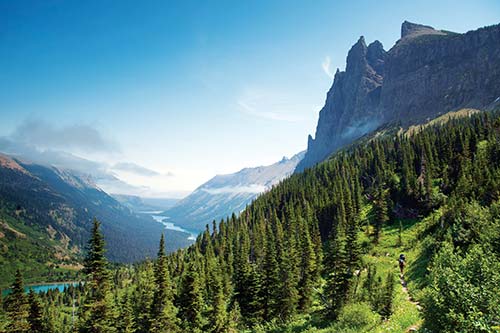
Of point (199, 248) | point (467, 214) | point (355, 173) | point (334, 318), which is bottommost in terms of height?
point (199, 248)

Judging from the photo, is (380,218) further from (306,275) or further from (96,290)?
(96,290)

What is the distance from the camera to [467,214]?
48219 millimetres

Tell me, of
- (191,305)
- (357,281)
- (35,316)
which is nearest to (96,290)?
(191,305)

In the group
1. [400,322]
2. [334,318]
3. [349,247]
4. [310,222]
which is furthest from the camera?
[310,222]

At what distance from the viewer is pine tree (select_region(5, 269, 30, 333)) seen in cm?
4306

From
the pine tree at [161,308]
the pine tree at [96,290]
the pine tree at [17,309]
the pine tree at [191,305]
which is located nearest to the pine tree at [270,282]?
the pine tree at [191,305]

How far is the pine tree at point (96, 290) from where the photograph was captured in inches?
1486

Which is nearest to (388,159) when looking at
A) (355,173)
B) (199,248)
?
(355,173)

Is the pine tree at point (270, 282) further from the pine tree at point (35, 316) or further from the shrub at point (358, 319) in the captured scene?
the pine tree at point (35, 316)

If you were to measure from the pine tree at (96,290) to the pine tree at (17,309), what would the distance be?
39.3 feet

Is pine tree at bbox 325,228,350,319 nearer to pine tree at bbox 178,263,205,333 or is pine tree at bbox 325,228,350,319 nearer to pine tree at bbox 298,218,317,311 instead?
pine tree at bbox 298,218,317,311

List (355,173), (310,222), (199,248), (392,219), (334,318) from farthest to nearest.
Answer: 1. (199,248)
2. (355,173)
3. (310,222)
4. (392,219)
5. (334,318)

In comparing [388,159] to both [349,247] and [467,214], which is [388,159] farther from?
[349,247]

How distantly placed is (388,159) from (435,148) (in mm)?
28238
